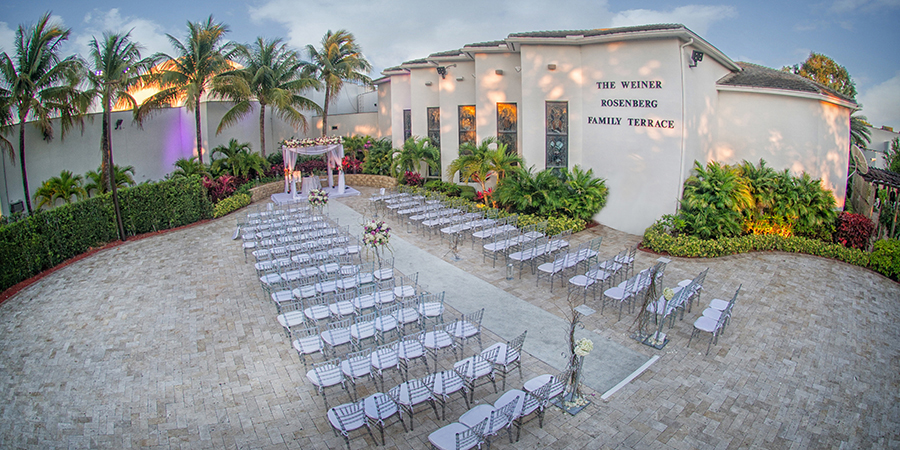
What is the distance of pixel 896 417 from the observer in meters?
7.71

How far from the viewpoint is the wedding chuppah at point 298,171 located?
2309 cm

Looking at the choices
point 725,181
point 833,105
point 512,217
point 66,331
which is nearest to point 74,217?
point 66,331

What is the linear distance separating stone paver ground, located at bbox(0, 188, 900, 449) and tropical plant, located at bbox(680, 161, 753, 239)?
206 centimetres

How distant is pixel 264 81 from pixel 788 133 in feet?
76.8

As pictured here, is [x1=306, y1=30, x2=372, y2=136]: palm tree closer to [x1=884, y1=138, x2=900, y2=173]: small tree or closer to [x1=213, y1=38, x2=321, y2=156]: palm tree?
[x1=213, y1=38, x2=321, y2=156]: palm tree

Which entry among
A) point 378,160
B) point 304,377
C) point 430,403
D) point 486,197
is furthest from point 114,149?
point 430,403

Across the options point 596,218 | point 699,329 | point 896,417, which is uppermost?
point 596,218

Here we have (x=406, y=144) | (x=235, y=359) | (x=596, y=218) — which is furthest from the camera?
(x=406, y=144)

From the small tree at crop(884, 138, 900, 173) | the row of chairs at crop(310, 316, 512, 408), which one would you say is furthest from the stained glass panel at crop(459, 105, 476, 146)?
the small tree at crop(884, 138, 900, 173)

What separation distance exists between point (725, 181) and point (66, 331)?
18.2 metres

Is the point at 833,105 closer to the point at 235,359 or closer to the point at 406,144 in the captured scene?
the point at 406,144

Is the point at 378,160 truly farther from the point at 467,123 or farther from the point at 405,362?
the point at 405,362

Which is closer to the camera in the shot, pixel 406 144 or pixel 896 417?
pixel 896 417

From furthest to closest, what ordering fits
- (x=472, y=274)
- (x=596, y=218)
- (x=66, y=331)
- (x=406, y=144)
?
(x=406, y=144)
(x=596, y=218)
(x=472, y=274)
(x=66, y=331)
